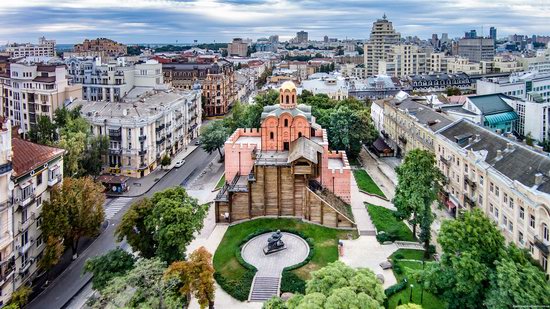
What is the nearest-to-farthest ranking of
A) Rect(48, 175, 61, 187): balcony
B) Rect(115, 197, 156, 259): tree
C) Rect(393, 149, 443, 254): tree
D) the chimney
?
Rect(115, 197, 156, 259): tree
the chimney
Rect(48, 175, 61, 187): balcony
Rect(393, 149, 443, 254): tree

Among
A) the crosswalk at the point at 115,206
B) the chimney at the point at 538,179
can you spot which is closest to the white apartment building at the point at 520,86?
the chimney at the point at 538,179

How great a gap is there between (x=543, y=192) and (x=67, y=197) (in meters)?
44.6

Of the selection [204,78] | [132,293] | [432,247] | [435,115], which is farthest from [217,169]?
[204,78]

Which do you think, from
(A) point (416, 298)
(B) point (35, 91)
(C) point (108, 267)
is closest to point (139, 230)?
(C) point (108, 267)

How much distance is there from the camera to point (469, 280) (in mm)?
35000

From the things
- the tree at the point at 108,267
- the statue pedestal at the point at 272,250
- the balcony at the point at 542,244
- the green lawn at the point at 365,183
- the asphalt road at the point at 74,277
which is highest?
the balcony at the point at 542,244

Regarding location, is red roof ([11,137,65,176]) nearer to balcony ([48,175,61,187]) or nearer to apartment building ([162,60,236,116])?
balcony ([48,175,61,187])

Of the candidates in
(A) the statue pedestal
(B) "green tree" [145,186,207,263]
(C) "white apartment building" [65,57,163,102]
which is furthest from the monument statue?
(C) "white apartment building" [65,57,163,102]

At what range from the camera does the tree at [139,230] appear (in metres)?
43.8

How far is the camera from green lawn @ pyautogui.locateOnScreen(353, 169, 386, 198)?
73.0m

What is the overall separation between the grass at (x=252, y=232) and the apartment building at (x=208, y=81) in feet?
270

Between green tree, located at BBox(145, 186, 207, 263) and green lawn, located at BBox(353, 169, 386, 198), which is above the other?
green tree, located at BBox(145, 186, 207, 263)

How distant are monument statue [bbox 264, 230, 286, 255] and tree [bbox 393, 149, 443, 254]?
43.4 feet

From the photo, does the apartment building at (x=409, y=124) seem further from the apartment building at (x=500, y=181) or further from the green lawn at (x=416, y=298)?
the green lawn at (x=416, y=298)
